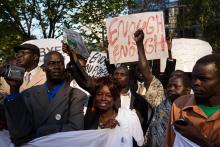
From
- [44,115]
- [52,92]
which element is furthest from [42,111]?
[52,92]

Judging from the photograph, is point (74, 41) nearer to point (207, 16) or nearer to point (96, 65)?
point (96, 65)

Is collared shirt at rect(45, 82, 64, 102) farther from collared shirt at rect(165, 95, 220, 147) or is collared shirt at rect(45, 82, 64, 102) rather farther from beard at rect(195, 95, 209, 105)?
beard at rect(195, 95, 209, 105)

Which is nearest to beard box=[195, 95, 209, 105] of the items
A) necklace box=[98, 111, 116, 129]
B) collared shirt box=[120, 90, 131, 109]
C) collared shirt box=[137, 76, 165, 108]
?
necklace box=[98, 111, 116, 129]

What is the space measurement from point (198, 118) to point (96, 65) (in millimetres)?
4167

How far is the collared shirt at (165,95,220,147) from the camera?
3068mm

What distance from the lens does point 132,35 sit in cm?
622

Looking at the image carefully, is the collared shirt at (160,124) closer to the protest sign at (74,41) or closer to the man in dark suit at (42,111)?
the man in dark suit at (42,111)

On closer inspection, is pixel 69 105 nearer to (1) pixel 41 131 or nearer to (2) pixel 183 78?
(1) pixel 41 131

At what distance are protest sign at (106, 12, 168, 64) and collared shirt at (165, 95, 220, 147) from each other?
2.63 m

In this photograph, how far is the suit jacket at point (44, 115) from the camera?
13.9ft

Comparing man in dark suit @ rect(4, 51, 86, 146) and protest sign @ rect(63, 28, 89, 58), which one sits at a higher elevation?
protest sign @ rect(63, 28, 89, 58)

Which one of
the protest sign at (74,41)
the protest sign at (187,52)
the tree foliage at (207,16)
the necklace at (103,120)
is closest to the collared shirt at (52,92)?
the necklace at (103,120)

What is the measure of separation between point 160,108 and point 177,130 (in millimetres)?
1464

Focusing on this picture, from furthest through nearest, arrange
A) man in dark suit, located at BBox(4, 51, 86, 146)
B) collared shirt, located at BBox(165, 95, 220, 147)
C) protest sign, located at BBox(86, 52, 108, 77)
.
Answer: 1. protest sign, located at BBox(86, 52, 108, 77)
2. man in dark suit, located at BBox(4, 51, 86, 146)
3. collared shirt, located at BBox(165, 95, 220, 147)
